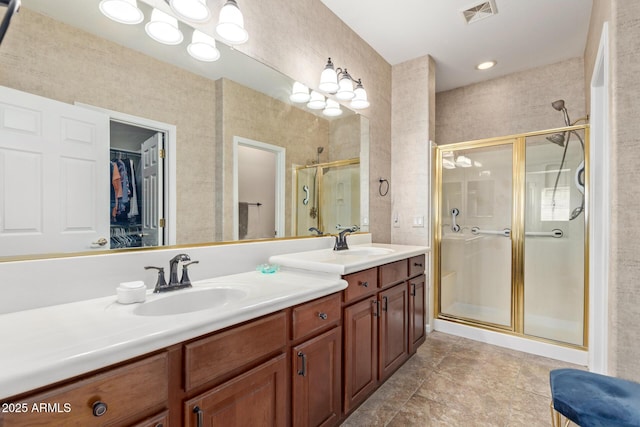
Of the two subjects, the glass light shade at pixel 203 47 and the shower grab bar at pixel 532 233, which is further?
the shower grab bar at pixel 532 233

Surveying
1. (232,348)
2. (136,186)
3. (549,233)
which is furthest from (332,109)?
(549,233)

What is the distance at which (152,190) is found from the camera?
136 cm

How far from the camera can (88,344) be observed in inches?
28.4

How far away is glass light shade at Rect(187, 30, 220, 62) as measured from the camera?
152cm

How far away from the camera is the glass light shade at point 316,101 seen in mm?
2269

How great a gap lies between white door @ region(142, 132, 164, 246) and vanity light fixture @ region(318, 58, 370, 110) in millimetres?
1327

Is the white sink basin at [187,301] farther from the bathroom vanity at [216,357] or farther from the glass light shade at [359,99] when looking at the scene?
the glass light shade at [359,99]

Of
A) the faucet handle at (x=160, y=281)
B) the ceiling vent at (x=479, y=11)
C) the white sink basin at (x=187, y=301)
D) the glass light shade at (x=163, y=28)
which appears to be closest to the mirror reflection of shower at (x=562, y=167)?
the ceiling vent at (x=479, y=11)

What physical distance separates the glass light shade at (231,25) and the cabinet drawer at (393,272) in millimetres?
1557

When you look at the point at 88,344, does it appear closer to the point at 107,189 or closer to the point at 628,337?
the point at 107,189

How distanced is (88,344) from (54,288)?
1.69 ft

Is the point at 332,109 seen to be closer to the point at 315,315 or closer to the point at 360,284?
the point at 360,284

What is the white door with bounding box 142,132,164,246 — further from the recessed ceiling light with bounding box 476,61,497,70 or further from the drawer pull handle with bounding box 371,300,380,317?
the recessed ceiling light with bounding box 476,61,497,70

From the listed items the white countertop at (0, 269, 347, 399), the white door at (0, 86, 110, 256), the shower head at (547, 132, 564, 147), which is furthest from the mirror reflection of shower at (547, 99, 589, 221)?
the white door at (0, 86, 110, 256)
